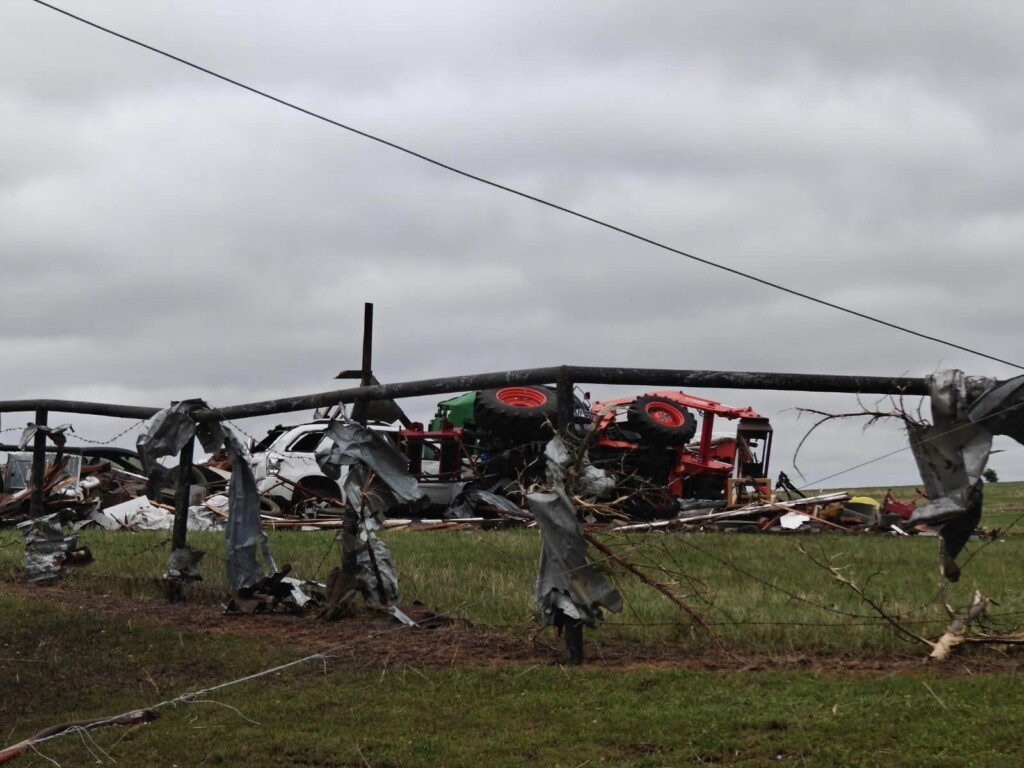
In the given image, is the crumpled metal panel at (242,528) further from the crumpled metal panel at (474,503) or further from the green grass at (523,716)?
the crumpled metal panel at (474,503)

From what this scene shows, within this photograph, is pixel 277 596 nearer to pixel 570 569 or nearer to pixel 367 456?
pixel 367 456

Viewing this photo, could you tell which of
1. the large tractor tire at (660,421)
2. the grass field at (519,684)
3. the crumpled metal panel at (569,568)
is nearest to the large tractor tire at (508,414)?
the large tractor tire at (660,421)

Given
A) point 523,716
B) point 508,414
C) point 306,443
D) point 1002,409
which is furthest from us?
point 306,443

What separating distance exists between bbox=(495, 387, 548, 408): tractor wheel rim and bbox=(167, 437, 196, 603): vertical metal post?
10171 mm

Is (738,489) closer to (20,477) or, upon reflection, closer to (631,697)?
(20,477)

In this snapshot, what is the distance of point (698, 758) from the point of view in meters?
4.73

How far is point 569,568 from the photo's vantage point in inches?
251

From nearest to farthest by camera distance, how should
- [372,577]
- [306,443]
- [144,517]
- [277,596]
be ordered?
[372,577], [277,596], [144,517], [306,443]

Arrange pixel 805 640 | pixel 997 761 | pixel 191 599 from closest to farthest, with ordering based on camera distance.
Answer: pixel 997 761, pixel 805 640, pixel 191 599

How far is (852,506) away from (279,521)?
33.8 feet

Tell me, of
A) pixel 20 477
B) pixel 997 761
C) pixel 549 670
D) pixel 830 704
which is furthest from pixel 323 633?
pixel 20 477

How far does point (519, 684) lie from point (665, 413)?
16.2 m

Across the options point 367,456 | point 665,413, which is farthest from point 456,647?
point 665,413

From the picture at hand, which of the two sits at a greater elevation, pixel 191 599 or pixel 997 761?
pixel 997 761
